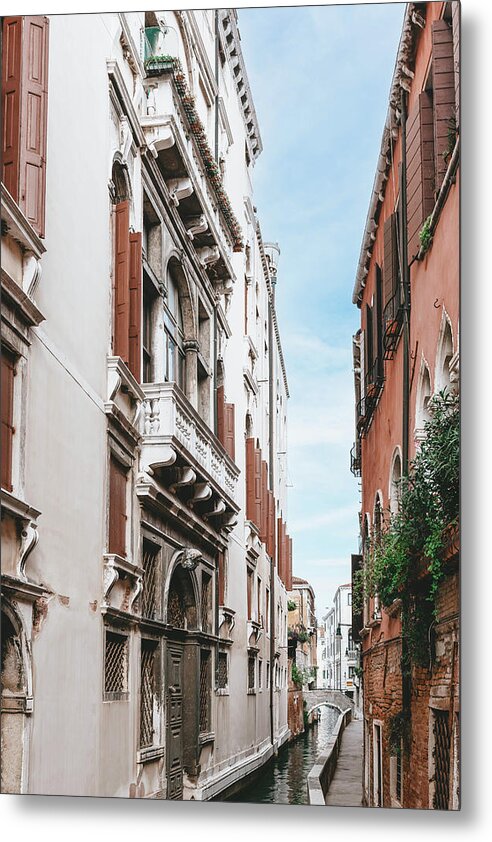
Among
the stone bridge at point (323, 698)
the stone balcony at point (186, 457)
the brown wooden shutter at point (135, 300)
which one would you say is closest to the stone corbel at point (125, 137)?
the brown wooden shutter at point (135, 300)

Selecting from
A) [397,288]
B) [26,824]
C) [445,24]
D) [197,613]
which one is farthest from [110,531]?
[445,24]

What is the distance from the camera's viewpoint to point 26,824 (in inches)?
193

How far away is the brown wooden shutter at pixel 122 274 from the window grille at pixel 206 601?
102 cm

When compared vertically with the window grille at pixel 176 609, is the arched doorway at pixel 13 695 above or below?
below

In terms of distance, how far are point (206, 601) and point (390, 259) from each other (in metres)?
1.70

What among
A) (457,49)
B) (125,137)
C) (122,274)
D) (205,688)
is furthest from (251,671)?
(457,49)

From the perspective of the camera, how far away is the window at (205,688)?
5293 mm

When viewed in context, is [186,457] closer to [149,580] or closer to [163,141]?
[149,580]

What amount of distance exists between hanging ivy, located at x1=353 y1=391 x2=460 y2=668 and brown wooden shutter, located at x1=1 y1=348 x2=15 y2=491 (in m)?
1.45

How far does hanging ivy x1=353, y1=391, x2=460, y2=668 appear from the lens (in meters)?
4.56

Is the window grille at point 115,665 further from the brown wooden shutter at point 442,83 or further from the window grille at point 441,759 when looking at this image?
the brown wooden shutter at point 442,83

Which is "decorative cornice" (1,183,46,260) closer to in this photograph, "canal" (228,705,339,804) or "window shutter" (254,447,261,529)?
"window shutter" (254,447,261,529)

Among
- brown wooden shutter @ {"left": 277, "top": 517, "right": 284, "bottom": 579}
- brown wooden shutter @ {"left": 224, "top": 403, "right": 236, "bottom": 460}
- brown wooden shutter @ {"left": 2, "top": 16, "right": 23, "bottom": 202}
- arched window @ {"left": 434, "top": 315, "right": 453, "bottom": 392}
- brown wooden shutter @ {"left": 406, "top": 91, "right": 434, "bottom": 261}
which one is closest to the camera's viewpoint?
brown wooden shutter @ {"left": 2, "top": 16, "right": 23, "bottom": 202}

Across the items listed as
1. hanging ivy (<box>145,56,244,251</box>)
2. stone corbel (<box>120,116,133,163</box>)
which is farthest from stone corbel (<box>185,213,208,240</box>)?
stone corbel (<box>120,116,133,163</box>)
